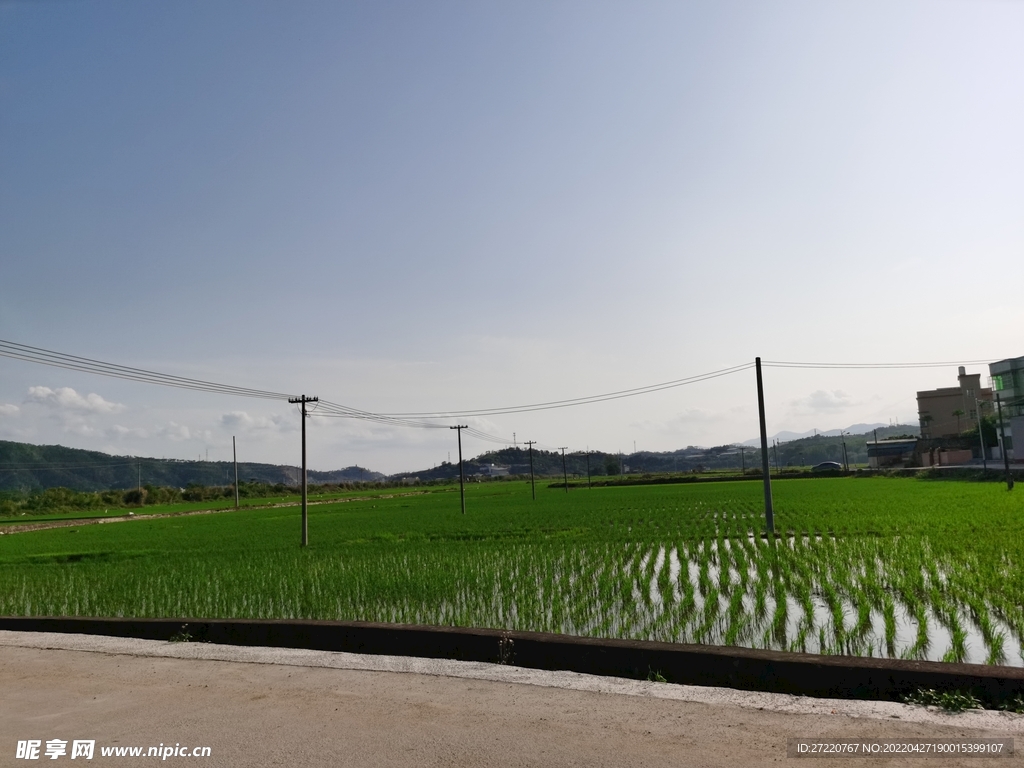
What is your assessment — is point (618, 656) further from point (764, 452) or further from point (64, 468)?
point (64, 468)

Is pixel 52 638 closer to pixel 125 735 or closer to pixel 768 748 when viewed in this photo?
pixel 125 735

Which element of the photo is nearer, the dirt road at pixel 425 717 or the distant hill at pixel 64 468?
the dirt road at pixel 425 717

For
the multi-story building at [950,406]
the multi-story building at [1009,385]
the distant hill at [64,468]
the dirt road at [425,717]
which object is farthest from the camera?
the distant hill at [64,468]

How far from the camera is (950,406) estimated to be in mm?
91250

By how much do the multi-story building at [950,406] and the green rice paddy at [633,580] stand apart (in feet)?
231

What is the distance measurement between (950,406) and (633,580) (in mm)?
94937

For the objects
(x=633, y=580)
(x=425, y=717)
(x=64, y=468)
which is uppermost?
(x=64, y=468)

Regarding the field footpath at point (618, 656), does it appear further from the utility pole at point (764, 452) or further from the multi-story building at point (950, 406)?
the multi-story building at point (950, 406)

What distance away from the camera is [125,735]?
4496mm

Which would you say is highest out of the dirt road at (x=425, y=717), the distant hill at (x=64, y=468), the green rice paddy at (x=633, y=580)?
the distant hill at (x=64, y=468)

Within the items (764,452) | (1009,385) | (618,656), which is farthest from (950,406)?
(618,656)

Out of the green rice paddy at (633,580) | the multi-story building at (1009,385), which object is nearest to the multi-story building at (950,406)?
the multi-story building at (1009,385)

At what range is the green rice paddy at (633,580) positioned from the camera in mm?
8250

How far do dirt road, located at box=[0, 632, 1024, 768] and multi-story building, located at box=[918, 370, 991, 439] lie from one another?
91.6 metres
